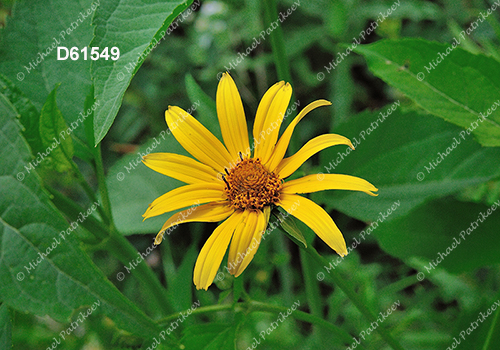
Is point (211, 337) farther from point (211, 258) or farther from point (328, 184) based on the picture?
point (328, 184)

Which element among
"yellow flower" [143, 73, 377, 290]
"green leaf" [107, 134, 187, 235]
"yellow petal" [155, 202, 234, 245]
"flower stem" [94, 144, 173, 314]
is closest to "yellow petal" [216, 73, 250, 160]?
"yellow flower" [143, 73, 377, 290]

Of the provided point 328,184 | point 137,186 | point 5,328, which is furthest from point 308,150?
point 137,186

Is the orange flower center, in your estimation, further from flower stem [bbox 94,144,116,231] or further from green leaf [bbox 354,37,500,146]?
green leaf [bbox 354,37,500,146]

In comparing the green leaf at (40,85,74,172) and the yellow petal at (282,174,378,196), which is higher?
the yellow petal at (282,174,378,196)

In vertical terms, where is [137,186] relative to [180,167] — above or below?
above

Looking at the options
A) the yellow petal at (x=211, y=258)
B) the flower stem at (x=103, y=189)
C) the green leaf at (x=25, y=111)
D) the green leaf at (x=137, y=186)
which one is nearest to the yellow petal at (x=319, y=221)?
the yellow petal at (x=211, y=258)
